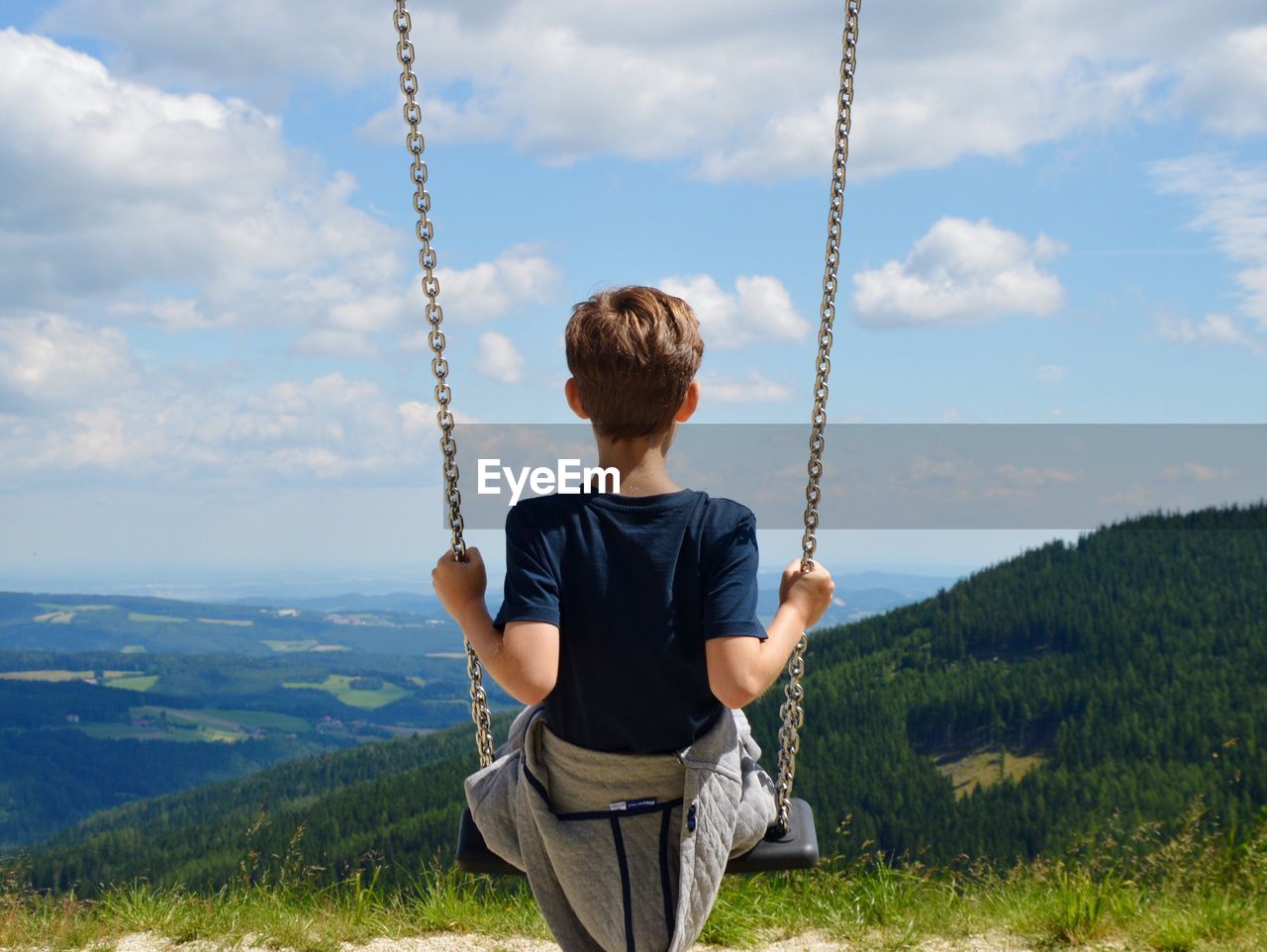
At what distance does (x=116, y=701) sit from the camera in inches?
4783

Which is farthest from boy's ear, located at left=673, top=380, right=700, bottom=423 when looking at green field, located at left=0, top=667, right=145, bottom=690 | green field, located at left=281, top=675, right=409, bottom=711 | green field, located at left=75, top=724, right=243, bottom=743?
green field, located at left=0, top=667, right=145, bottom=690

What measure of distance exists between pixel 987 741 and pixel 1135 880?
34765 mm

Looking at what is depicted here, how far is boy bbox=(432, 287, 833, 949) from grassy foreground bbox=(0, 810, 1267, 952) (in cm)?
299

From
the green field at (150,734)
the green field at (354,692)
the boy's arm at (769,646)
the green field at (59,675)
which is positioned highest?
the boy's arm at (769,646)

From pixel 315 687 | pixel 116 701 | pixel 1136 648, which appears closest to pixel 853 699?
pixel 1136 648

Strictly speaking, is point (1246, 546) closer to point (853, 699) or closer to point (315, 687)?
point (853, 699)

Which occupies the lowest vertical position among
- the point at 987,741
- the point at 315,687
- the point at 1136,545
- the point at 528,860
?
the point at 315,687

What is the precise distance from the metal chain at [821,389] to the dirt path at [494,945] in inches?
92.7

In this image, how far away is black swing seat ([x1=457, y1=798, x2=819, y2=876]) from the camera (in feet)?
9.39

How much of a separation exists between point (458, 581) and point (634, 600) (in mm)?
479

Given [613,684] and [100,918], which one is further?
[100,918]

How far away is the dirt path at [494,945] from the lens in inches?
197

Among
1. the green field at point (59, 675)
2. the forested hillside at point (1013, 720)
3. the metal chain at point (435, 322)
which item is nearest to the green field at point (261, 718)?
the green field at point (59, 675)

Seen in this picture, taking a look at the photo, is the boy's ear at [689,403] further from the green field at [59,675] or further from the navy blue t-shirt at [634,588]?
the green field at [59,675]
